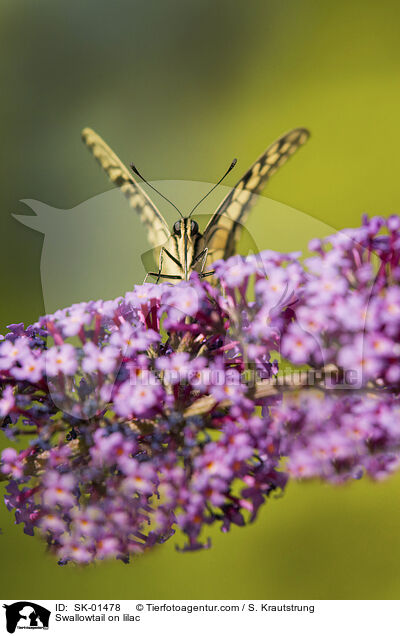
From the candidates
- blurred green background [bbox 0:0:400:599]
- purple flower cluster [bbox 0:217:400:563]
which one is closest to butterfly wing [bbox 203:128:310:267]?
purple flower cluster [bbox 0:217:400:563]

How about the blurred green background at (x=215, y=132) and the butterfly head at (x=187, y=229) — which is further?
the blurred green background at (x=215, y=132)

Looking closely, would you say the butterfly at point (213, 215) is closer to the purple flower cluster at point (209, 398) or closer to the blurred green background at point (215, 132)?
the purple flower cluster at point (209, 398)

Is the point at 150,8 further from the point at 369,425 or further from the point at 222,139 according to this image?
the point at 369,425

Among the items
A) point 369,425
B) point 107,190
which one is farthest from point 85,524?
point 107,190
